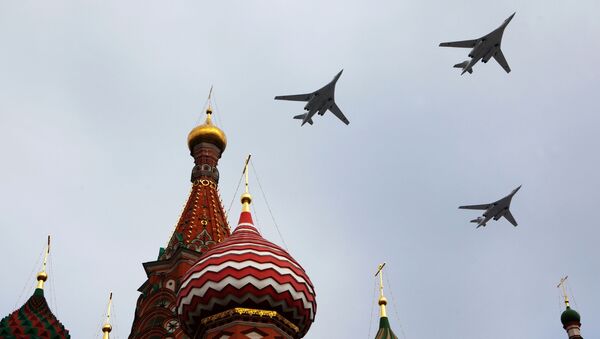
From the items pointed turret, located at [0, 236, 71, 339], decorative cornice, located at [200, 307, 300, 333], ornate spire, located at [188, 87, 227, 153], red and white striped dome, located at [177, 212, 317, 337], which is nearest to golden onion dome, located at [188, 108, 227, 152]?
ornate spire, located at [188, 87, 227, 153]

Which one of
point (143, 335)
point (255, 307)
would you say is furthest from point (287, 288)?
point (143, 335)

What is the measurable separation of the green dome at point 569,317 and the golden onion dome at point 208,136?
13.9m

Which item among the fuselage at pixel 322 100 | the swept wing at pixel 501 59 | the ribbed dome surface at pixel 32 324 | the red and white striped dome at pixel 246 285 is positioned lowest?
the red and white striped dome at pixel 246 285

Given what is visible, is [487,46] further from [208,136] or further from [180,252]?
[180,252]

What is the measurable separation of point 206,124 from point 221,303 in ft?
53.0

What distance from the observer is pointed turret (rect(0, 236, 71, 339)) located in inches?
1009

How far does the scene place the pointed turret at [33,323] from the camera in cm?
2564

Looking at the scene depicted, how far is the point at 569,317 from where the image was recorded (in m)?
34.4

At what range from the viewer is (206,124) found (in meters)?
34.5

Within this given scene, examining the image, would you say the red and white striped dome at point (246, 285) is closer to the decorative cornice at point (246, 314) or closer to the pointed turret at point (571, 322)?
the decorative cornice at point (246, 314)

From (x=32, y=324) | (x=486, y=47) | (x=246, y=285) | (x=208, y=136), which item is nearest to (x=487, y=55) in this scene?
(x=486, y=47)

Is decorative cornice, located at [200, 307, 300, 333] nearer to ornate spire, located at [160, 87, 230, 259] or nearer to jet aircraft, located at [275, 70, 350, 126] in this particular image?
ornate spire, located at [160, 87, 230, 259]

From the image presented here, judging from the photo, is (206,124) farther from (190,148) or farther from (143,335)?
(143,335)

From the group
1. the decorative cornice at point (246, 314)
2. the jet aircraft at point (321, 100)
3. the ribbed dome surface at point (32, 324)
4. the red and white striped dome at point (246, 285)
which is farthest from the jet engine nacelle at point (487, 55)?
the ribbed dome surface at point (32, 324)
